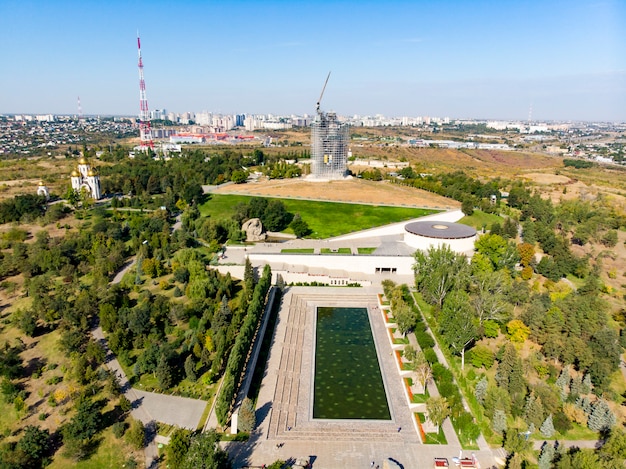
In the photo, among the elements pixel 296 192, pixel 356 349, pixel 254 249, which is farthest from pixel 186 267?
pixel 296 192

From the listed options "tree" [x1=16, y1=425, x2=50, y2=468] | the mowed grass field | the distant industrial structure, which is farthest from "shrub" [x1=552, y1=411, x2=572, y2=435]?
the distant industrial structure

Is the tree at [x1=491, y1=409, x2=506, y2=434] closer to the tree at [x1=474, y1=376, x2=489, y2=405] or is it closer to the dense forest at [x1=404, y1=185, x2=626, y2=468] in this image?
the dense forest at [x1=404, y1=185, x2=626, y2=468]

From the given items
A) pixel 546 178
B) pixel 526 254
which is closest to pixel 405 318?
pixel 526 254

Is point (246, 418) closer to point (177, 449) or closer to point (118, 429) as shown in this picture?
point (177, 449)

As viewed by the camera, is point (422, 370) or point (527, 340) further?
point (527, 340)

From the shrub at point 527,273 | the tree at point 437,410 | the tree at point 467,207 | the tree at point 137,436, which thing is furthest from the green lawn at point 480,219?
the tree at point 137,436

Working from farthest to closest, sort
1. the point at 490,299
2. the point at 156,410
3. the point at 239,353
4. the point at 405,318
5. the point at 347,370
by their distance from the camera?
the point at 490,299 → the point at 405,318 → the point at 347,370 → the point at 239,353 → the point at 156,410

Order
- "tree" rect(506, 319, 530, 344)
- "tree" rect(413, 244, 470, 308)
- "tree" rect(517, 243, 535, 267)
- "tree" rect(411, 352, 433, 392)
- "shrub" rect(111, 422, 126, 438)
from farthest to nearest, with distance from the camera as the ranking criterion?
"tree" rect(517, 243, 535, 267)
"tree" rect(413, 244, 470, 308)
"tree" rect(506, 319, 530, 344)
"tree" rect(411, 352, 433, 392)
"shrub" rect(111, 422, 126, 438)
